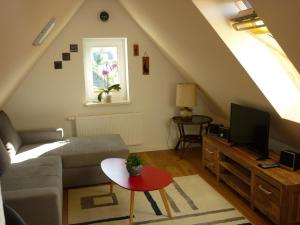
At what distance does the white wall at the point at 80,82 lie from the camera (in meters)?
4.58

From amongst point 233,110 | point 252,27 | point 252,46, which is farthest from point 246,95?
point 252,27

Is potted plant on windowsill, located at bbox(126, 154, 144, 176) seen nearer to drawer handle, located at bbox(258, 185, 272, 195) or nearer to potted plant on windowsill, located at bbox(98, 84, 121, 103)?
drawer handle, located at bbox(258, 185, 272, 195)

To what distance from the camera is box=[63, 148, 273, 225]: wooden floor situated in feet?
10.4

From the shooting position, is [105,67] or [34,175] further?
[105,67]

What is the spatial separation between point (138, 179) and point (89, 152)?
3.42 ft

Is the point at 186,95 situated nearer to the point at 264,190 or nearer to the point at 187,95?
the point at 187,95

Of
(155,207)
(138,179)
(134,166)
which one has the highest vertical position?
(134,166)

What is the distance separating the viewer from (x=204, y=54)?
3367 mm

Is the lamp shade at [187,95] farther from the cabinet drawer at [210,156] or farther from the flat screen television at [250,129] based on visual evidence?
the flat screen television at [250,129]

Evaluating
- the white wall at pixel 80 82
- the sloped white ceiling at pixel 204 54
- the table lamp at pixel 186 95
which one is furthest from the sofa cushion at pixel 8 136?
the table lamp at pixel 186 95

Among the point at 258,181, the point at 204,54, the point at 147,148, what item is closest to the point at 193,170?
Result: the point at 147,148

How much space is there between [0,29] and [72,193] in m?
2.62

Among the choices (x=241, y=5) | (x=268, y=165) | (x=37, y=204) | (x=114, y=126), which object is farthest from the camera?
(x=114, y=126)

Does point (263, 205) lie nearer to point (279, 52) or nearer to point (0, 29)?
point (279, 52)
